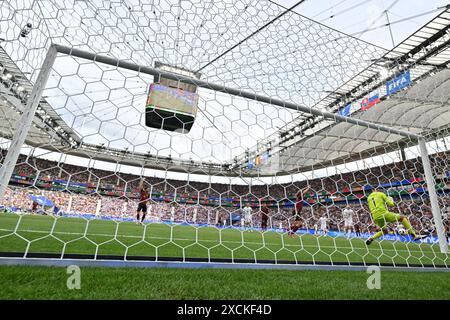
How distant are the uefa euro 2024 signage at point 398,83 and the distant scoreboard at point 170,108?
11.6 meters

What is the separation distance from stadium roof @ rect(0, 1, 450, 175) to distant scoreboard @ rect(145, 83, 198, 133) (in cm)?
12

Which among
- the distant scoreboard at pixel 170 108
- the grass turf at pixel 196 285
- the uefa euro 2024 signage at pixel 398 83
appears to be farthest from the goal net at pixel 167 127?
the uefa euro 2024 signage at pixel 398 83

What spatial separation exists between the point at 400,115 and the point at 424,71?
290 cm

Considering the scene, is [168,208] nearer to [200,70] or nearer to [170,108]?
[170,108]

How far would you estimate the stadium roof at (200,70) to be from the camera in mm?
2100

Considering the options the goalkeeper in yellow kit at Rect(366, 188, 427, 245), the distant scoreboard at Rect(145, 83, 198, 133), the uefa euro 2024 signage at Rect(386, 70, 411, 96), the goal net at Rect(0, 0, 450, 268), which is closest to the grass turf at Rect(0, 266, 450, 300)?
the goal net at Rect(0, 0, 450, 268)

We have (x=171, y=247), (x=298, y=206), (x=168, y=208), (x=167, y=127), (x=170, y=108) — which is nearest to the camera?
(x=167, y=127)

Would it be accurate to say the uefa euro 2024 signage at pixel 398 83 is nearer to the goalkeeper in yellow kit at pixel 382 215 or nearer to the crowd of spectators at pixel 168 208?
the crowd of spectators at pixel 168 208

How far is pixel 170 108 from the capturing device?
261 cm

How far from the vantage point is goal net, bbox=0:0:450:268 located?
1973 mm

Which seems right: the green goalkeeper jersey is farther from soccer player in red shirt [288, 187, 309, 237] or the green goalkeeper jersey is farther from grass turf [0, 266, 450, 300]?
grass turf [0, 266, 450, 300]

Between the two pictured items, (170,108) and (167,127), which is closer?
(167,127)

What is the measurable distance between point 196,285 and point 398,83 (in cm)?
1303

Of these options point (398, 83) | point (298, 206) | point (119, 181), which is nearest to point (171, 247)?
point (119, 181)
